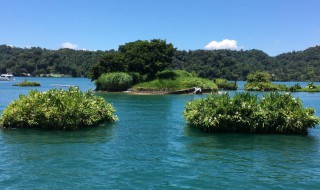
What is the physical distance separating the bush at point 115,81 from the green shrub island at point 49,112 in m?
57.9

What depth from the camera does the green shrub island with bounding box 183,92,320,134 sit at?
29.3 m

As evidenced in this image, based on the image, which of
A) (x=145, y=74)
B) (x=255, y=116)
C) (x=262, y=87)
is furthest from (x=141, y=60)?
(x=255, y=116)

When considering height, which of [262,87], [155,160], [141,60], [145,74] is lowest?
[155,160]

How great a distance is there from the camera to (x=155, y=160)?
20.6 m

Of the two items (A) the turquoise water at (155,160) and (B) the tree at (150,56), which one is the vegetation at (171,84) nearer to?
(B) the tree at (150,56)

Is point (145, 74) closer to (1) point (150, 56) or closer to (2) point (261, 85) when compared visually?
(1) point (150, 56)

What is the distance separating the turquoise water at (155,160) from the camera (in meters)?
16.7

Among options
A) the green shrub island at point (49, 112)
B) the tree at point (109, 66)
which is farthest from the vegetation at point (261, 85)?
the green shrub island at point (49, 112)

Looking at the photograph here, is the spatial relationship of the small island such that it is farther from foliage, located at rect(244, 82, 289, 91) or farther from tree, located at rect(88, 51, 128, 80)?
foliage, located at rect(244, 82, 289, 91)

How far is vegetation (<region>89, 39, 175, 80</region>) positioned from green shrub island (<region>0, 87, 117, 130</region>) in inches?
2459

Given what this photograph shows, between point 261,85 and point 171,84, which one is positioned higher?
point 261,85

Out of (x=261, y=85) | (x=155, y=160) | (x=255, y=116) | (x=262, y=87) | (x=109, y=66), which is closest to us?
(x=155, y=160)

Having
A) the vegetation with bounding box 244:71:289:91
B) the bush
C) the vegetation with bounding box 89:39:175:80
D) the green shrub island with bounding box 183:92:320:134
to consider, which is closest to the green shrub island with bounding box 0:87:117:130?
the green shrub island with bounding box 183:92:320:134

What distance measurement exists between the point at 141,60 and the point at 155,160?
7396 centimetres
